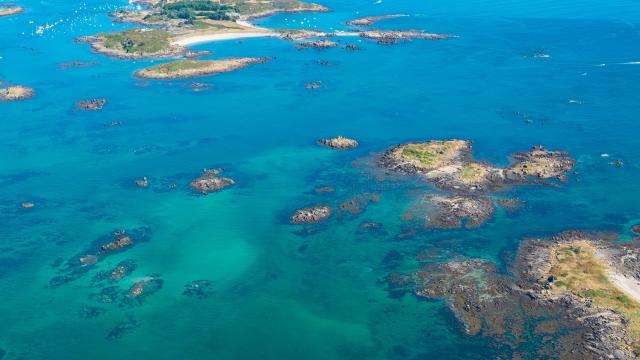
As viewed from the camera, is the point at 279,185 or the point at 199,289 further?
the point at 279,185

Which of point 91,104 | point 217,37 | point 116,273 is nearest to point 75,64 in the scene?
point 91,104

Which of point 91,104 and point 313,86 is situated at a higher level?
point 313,86

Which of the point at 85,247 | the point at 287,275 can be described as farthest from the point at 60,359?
the point at 287,275

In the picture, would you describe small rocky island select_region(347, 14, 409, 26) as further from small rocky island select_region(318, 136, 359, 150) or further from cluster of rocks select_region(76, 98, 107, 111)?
small rocky island select_region(318, 136, 359, 150)

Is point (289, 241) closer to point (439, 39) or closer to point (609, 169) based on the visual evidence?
point (609, 169)

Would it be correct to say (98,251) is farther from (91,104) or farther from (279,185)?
(91,104)
